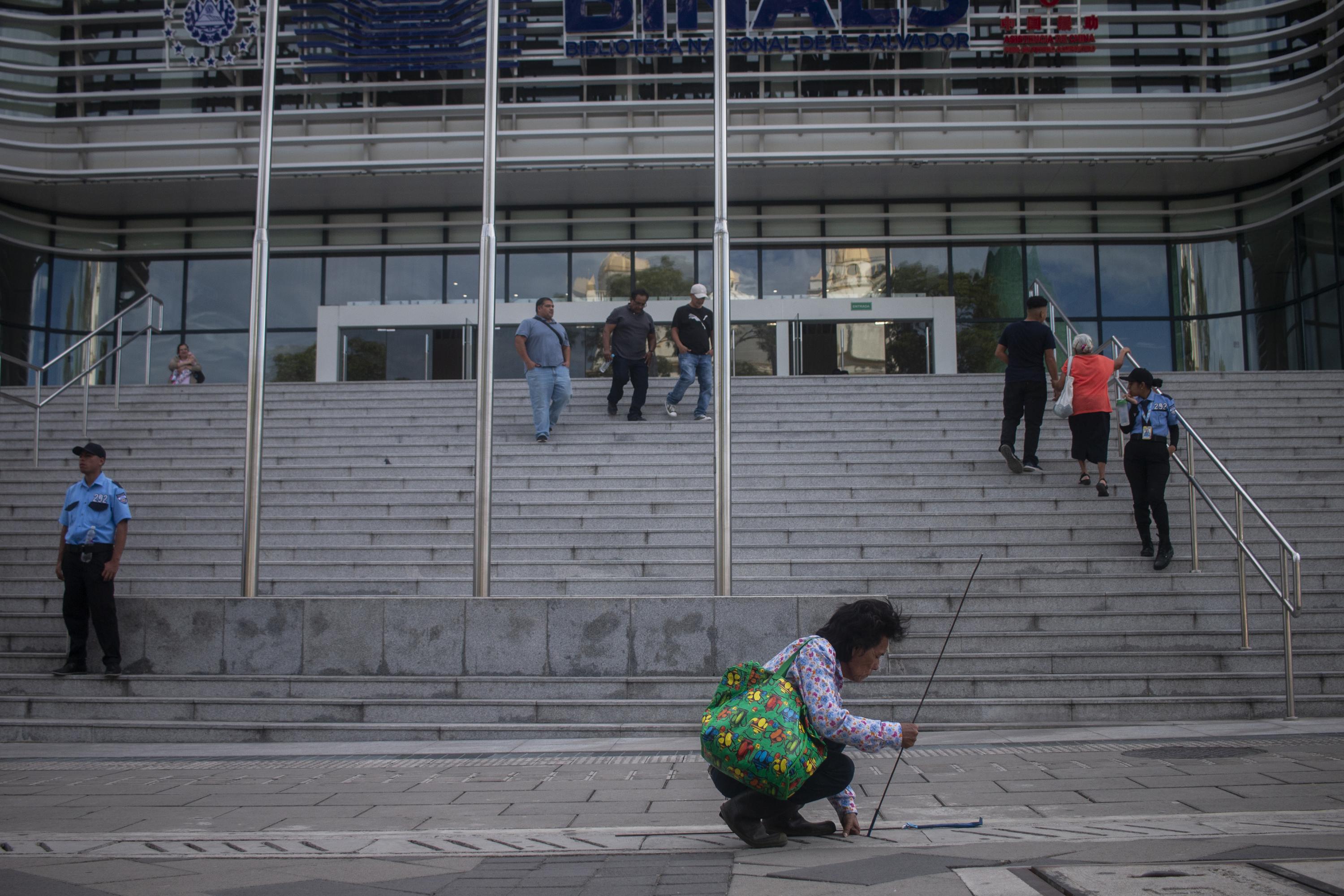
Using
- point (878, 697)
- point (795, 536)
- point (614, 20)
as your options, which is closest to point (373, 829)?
point (878, 697)

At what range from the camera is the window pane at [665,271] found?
23219mm

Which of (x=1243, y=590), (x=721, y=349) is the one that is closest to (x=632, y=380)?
(x=721, y=349)

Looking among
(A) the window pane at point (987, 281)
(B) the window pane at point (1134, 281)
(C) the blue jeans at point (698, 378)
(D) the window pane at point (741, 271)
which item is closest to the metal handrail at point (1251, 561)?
(C) the blue jeans at point (698, 378)

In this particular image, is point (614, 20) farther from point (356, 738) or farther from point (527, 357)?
point (356, 738)

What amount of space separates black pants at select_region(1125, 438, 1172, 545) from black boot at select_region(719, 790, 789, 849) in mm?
6401

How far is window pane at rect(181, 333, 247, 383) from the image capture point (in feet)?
76.3

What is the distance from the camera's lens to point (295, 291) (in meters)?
23.6

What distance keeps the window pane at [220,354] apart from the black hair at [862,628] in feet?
67.8

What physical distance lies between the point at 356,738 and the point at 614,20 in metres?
17.1

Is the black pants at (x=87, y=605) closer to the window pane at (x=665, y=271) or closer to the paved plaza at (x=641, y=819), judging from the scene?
the paved plaza at (x=641, y=819)

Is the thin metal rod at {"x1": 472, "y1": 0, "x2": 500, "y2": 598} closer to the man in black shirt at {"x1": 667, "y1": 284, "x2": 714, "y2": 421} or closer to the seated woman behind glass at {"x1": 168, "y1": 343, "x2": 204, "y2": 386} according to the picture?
the man in black shirt at {"x1": 667, "y1": 284, "x2": 714, "y2": 421}

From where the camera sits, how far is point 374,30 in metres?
22.1

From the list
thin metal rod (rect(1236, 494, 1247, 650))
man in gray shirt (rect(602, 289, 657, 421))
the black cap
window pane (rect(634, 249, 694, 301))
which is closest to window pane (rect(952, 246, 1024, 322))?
window pane (rect(634, 249, 694, 301))

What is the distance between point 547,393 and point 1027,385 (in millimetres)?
5356
